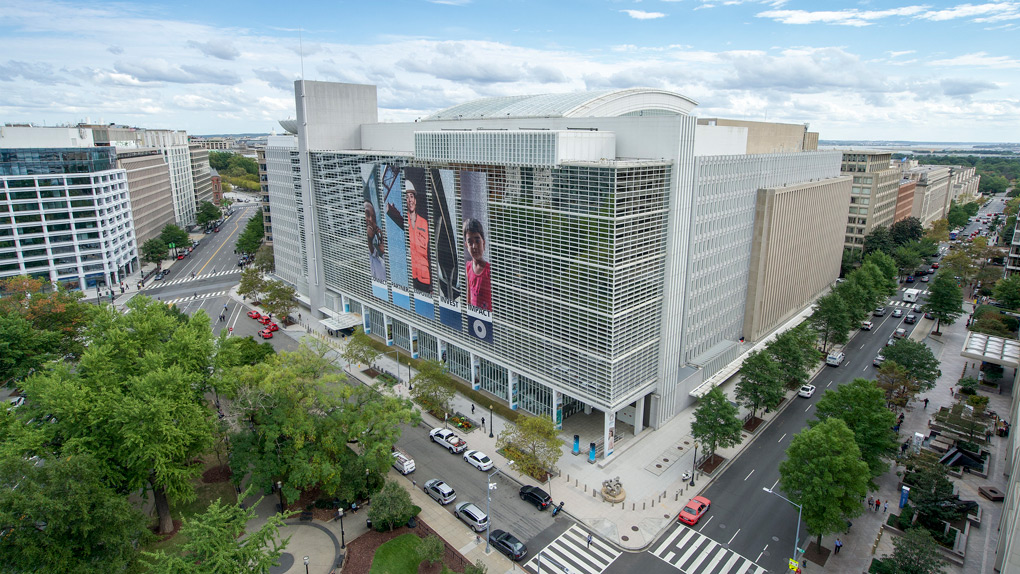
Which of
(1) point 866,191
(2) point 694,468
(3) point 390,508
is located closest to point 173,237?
(3) point 390,508

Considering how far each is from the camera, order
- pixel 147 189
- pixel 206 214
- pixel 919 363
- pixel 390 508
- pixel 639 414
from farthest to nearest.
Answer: pixel 206 214
pixel 147 189
pixel 919 363
pixel 639 414
pixel 390 508

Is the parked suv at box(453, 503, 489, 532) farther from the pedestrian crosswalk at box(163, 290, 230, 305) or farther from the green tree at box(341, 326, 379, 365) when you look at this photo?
the pedestrian crosswalk at box(163, 290, 230, 305)

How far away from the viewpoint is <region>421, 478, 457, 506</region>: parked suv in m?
51.4

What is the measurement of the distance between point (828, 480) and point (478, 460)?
31.8 meters

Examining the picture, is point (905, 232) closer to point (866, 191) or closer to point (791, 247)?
point (866, 191)

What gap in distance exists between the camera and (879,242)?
124 m

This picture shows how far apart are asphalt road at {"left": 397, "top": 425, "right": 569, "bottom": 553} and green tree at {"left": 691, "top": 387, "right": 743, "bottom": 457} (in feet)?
55.5

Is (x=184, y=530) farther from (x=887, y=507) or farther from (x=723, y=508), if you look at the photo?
(x=887, y=507)

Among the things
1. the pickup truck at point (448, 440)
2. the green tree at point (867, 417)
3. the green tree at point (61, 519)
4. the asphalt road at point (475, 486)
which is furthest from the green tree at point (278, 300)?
the green tree at point (867, 417)

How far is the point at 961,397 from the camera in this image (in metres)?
69.7

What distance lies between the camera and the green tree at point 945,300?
89438 millimetres

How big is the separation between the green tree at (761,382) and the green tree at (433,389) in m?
34.5

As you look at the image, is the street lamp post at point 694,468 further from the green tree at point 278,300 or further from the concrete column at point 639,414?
the green tree at point 278,300

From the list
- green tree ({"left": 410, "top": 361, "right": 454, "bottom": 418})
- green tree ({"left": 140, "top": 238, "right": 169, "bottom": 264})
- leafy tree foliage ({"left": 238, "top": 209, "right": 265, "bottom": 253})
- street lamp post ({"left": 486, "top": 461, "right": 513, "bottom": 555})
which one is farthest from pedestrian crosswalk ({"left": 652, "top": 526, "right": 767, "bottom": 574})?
green tree ({"left": 140, "top": 238, "right": 169, "bottom": 264})
